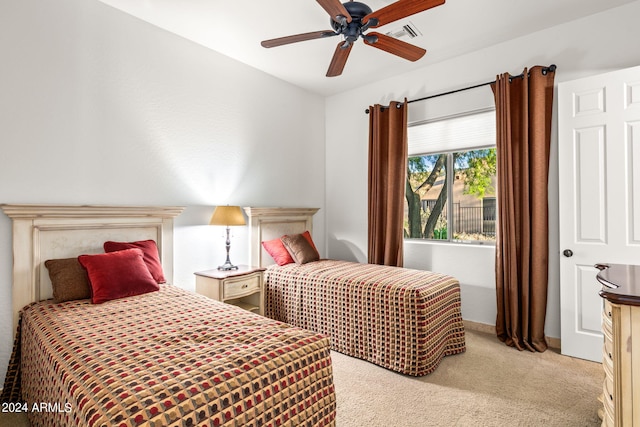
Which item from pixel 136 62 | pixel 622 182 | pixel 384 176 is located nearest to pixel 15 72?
pixel 136 62

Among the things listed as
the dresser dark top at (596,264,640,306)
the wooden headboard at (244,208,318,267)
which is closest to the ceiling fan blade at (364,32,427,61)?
the dresser dark top at (596,264,640,306)

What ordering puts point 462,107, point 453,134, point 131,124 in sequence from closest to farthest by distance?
point 131,124 → point 462,107 → point 453,134

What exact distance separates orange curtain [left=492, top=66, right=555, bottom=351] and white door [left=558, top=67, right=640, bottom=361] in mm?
170

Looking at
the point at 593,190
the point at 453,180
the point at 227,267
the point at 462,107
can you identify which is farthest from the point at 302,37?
the point at 593,190

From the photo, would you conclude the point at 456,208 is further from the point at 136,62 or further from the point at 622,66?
the point at 136,62

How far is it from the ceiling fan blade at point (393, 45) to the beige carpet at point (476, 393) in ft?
7.60

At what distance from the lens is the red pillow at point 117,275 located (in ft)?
7.18

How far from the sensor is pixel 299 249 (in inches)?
147

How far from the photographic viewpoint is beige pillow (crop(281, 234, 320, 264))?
3701 millimetres

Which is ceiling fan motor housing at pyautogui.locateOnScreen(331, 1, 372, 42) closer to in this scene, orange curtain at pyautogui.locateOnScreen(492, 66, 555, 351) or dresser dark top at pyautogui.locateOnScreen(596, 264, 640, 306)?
orange curtain at pyautogui.locateOnScreen(492, 66, 555, 351)

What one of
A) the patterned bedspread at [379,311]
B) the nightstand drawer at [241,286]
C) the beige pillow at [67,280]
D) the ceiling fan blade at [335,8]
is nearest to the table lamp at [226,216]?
the nightstand drawer at [241,286]

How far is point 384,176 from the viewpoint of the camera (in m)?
4.04

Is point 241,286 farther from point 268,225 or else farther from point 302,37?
point 302,37

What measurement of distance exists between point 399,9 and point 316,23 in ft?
3.83
